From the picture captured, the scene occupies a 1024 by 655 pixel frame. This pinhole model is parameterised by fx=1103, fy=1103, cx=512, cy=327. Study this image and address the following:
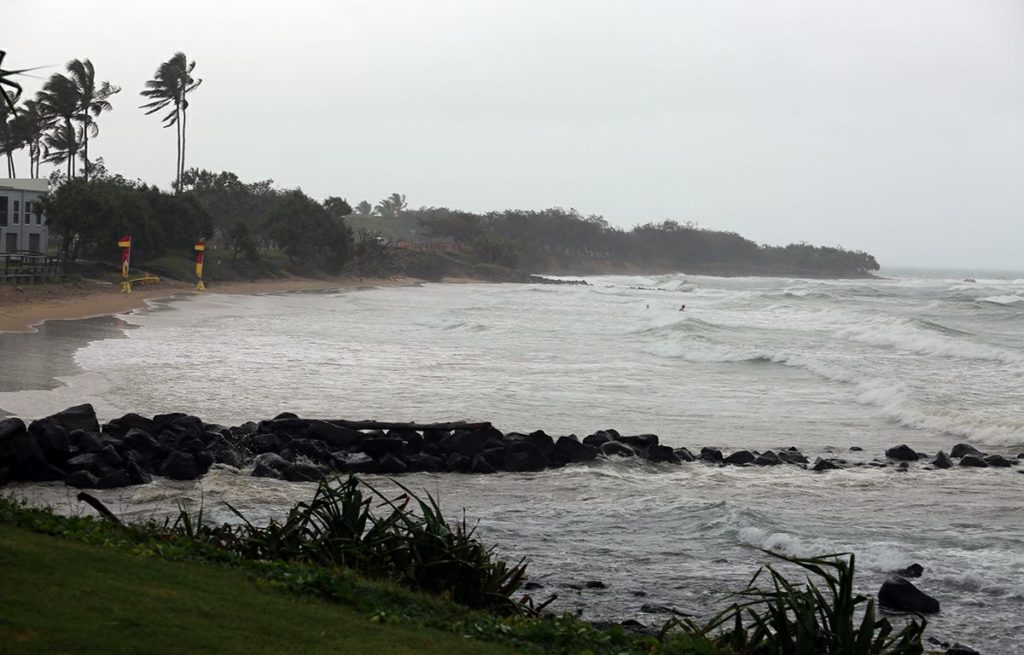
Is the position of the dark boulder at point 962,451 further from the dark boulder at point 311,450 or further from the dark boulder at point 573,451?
the dark boulder at point 311,450

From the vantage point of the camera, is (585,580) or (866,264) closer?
(585,580)

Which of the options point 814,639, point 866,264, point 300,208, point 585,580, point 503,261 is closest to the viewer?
point 814,639

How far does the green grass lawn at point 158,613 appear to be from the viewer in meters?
4.64

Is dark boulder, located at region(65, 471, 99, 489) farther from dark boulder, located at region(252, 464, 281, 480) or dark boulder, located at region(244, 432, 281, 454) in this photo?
dark boulder, located at region(244, 432, 281, 454)

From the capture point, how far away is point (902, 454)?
15.8m

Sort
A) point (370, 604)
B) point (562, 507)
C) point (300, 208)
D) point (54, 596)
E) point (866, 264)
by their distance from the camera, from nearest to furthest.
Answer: point (54, 596)
point (370, 604)
point (562, 507)
point (300, 208)
point (866, 264)

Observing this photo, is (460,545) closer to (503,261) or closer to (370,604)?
(370,604)

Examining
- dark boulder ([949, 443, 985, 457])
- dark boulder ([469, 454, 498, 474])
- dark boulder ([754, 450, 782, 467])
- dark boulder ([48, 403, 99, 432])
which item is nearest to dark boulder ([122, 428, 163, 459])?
dark boulder ([48, 403, 99, 432])

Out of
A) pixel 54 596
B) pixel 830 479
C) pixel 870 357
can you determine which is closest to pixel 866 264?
pixel 870 357

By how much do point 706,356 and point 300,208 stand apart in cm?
5379

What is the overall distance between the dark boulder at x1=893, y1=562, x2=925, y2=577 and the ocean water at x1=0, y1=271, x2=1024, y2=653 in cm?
13

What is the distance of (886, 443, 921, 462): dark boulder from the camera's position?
15.8 metres

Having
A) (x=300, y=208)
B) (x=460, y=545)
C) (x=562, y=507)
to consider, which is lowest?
(x=562, y=507)

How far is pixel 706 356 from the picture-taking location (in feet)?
102
